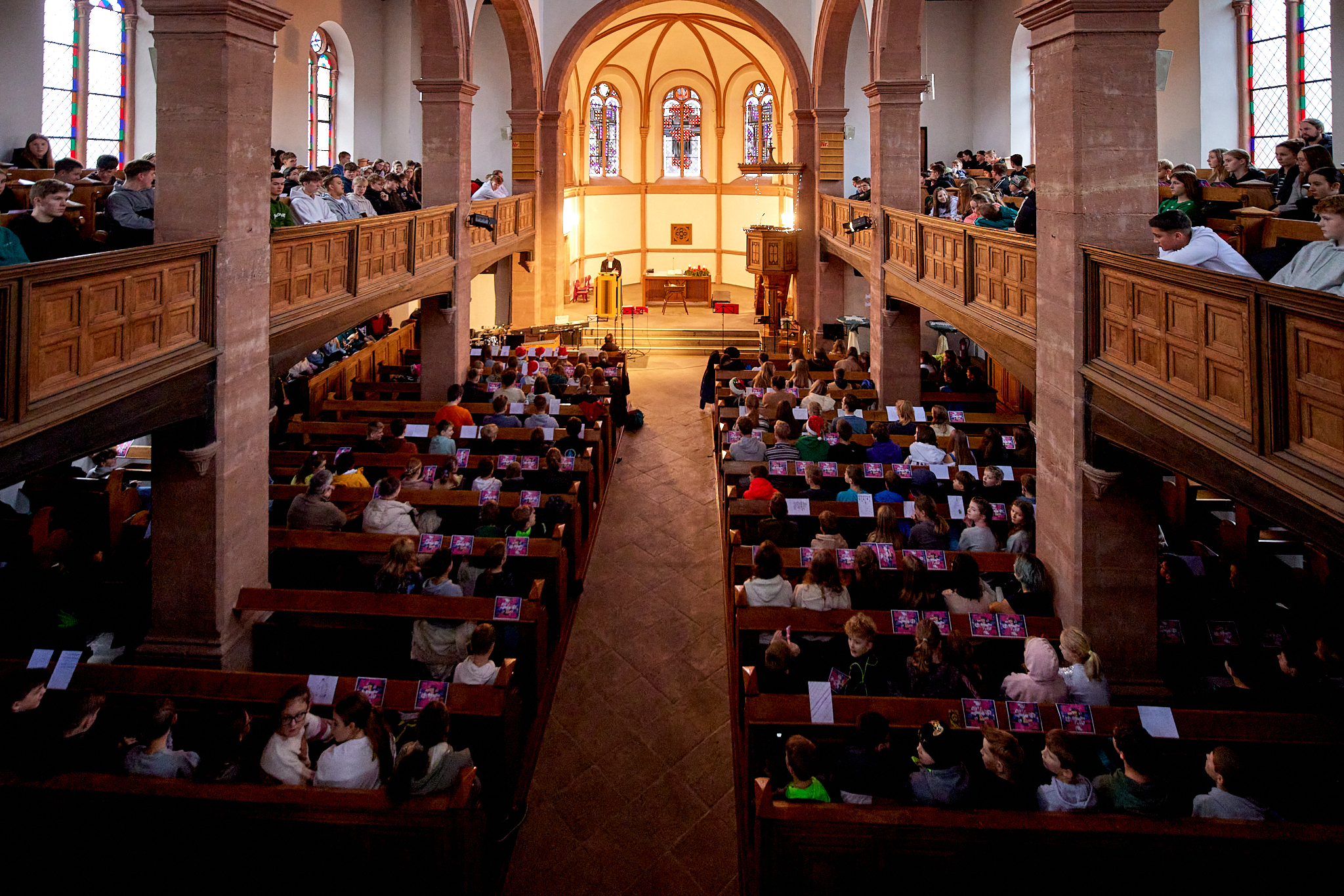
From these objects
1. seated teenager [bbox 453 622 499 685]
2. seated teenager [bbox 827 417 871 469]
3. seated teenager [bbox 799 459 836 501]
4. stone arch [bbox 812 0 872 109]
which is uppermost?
stone arch [bbox 812 0 872 109]

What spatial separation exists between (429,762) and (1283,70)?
16.4m

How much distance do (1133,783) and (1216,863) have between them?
1.44 feet

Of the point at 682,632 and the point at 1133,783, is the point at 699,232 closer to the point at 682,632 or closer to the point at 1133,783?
the point at 682,632

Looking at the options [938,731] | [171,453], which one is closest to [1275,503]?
[938,731]

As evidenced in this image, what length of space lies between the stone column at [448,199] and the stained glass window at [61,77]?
500cm

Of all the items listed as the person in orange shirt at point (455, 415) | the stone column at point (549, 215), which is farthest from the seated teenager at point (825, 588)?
the stone column at point (549, 215)

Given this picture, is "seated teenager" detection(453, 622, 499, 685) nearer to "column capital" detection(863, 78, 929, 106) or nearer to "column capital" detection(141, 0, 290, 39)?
"column capital" detection(141, 0, 290, 39)

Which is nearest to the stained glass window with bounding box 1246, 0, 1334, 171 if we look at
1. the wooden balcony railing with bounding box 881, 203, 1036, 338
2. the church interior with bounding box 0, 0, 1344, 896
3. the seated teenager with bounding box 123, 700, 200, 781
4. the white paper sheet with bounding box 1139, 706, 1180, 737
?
the church interior with bounding box 0, 0, 1344, 896

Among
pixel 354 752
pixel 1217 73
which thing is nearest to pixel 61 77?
pixel 354 752

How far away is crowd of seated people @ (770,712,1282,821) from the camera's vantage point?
421cm

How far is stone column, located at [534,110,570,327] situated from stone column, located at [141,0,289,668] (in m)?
13.8

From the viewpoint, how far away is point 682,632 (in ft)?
27.1

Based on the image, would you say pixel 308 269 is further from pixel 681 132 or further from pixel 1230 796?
pixel 681 132

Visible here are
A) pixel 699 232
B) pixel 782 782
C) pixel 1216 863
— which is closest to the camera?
pixel 1216 863
